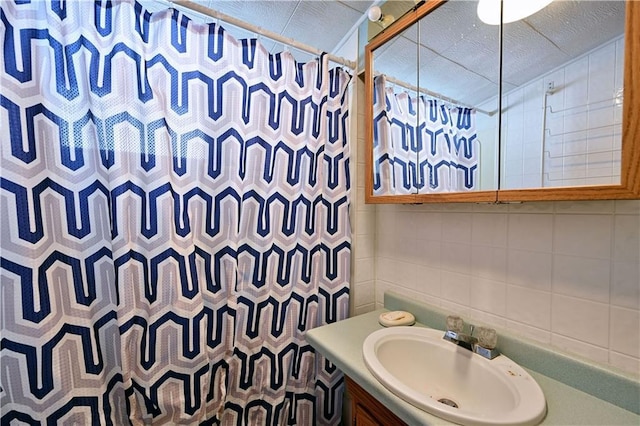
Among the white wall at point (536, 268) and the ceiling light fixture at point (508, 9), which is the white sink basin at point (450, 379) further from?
the ceiling light fixture at point (508, 9)

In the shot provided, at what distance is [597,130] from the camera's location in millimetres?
628

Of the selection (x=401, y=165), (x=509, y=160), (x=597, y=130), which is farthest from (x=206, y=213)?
(x=597, y=130)

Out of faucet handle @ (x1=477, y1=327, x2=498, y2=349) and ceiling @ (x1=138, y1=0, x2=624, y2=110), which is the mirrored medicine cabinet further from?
faucet handle @ (x1=477, y1=327, x2=498, y2=349)

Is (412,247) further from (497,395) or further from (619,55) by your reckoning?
(619,55)

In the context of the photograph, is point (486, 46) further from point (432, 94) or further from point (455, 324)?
point (455, 324)

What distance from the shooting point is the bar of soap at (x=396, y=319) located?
1070mm

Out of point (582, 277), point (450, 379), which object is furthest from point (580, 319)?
point (450, 379)

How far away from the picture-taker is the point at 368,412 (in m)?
0.87

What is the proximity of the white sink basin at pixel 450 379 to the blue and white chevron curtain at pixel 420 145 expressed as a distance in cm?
56

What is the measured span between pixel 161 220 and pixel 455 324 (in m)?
1.12

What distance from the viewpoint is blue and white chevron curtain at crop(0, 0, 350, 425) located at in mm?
759

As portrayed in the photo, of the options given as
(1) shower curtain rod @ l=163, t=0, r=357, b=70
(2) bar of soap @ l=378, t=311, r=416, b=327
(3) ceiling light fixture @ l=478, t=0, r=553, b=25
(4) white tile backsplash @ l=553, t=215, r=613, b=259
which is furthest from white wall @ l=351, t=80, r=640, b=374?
(1) shower curtain rod @ l=163, t=0, r=357, b=70

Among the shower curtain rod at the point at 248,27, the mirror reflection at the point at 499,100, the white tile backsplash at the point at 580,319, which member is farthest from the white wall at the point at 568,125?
the shower curtain rod at the point at 248,27

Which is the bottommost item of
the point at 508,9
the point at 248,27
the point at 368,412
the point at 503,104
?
the point at 368,412
